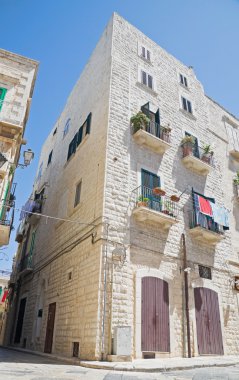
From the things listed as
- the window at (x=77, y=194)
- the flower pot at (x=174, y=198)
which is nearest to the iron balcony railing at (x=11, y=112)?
the window at (x=77, y=194)

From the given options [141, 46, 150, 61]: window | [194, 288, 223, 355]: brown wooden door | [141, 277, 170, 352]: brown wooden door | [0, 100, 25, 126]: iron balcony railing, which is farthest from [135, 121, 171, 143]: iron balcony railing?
[194, 288, 223, 355]: brown wooden door

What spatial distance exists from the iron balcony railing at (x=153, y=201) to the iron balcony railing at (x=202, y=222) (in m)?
0.93

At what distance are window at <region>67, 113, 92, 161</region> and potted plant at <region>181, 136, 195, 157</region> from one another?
4.87 meters

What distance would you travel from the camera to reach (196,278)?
11812 millimetres

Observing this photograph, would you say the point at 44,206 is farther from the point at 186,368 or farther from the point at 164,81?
the point at 186,368

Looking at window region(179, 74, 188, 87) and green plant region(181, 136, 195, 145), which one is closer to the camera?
green plant region(181, 136, 195, 145)

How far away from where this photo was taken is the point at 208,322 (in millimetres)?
11336

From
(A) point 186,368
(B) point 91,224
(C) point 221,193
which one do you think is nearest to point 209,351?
(A) point 186,368

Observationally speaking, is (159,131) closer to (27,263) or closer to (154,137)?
(154,137)

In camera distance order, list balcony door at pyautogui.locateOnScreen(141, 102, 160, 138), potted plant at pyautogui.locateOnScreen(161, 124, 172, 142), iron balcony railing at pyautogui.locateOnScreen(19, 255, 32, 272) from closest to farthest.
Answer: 1. balcony door at pyautogui.locateOnScreen(141, 102, 160, 138)
2. potted plant at pyautogui.locateOnScreen(161, 124, 172, 142)
3. iron balcony railing at pyautogui.locateOnScreen(19, 255, 32, 272)

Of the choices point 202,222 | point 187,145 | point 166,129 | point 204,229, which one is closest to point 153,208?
point 204,229

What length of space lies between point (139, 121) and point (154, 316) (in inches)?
310

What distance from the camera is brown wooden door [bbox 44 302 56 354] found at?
11.9 meters

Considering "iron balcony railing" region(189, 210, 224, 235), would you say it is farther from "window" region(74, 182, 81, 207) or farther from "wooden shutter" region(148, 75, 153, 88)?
"wooden shutter" region(148, 75, 153, 88)
